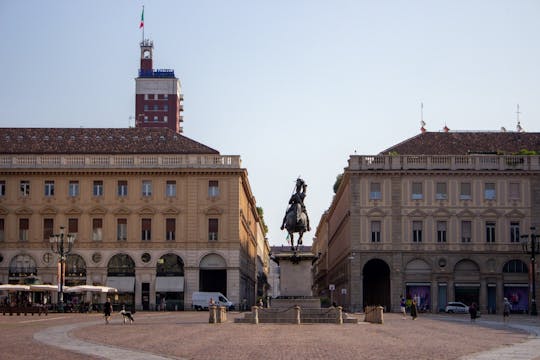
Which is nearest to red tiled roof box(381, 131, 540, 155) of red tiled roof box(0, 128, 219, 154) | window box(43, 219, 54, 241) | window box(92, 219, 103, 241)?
red tiled roof box(0, 128, 219, 154)

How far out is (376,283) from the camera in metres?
96.8

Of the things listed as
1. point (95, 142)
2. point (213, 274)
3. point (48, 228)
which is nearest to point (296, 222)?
point (213, 274)

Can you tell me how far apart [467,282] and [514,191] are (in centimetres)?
942

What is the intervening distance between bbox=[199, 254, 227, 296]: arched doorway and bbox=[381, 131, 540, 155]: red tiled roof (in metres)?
19.6

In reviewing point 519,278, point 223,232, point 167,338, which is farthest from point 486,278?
point 167,338

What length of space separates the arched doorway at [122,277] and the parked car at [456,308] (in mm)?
27904

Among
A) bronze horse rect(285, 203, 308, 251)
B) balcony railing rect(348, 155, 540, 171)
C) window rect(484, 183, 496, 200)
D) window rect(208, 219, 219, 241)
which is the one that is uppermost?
balcony railing rect(348, 155, 540, 171)

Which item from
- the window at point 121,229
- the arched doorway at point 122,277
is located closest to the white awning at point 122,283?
the arched doorway at point 122,277

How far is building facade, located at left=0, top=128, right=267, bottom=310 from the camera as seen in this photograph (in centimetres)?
9056

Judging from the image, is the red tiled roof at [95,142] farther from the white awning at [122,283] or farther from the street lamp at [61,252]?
the street lamp at [61,252]

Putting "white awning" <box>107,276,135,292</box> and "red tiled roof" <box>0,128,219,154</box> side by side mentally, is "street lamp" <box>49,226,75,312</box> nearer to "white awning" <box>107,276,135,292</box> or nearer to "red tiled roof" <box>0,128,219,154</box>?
"white awning" <box>107,276,135,292</box>

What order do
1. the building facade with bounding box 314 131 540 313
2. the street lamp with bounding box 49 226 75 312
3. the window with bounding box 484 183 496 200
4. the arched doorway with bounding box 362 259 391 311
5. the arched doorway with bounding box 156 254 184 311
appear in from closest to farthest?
the street lamp with bounding box 49 226 75 312, the arched doorway with bounding box 156 254 184 311, the building facade with bounding box 314 131 540 313, the window with bounding box 484 183 496 200, the arched doorway with bounding box 362 259 391 311

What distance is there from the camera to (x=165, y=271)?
90.8m

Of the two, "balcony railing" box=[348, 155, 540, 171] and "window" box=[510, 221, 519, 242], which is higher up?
"balcony railing" box=[348, 155, 540, 171]
